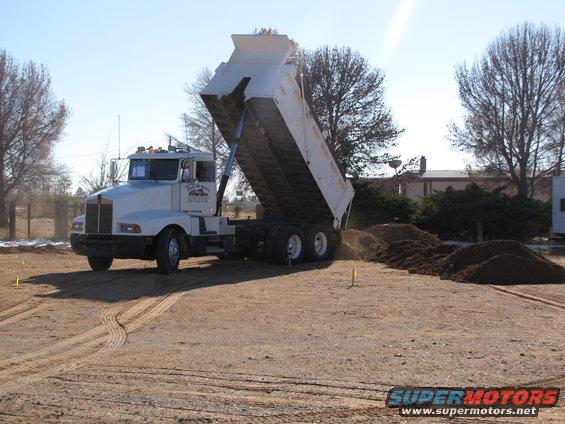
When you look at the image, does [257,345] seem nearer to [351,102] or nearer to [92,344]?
[92,344]

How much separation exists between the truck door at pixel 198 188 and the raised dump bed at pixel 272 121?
152 centimetres

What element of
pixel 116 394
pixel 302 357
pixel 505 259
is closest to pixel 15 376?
pixel 116 394

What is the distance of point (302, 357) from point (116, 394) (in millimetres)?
2521

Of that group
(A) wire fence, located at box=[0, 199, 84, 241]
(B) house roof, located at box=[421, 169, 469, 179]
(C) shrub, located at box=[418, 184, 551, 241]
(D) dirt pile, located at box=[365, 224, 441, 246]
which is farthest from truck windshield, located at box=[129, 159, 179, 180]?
(B) house roof, located at box=[421, 169, 469, 179]

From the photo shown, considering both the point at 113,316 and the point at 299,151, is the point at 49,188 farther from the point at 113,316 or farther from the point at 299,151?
the point at 113,316

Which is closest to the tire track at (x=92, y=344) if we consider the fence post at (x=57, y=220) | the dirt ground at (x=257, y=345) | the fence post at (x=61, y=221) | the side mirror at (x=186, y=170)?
the dirt ground at (x=257, y=345)

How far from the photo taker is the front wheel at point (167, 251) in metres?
18.1

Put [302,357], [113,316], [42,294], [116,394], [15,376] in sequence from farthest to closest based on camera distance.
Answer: [42,294]
[113,316]
[302,357]
[15,376]
[116,394]

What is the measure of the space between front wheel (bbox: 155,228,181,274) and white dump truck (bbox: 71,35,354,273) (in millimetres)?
24

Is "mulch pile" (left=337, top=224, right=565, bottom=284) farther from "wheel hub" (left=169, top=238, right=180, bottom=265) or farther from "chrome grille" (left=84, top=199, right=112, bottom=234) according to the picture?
"chrome grille" (left=84, top=199, right=112, bottom=234)

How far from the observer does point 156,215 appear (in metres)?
18.2

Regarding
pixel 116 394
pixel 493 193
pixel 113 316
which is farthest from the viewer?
pixel 493 193

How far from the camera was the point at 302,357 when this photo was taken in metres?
9.16

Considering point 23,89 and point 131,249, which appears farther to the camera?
point 23,89
